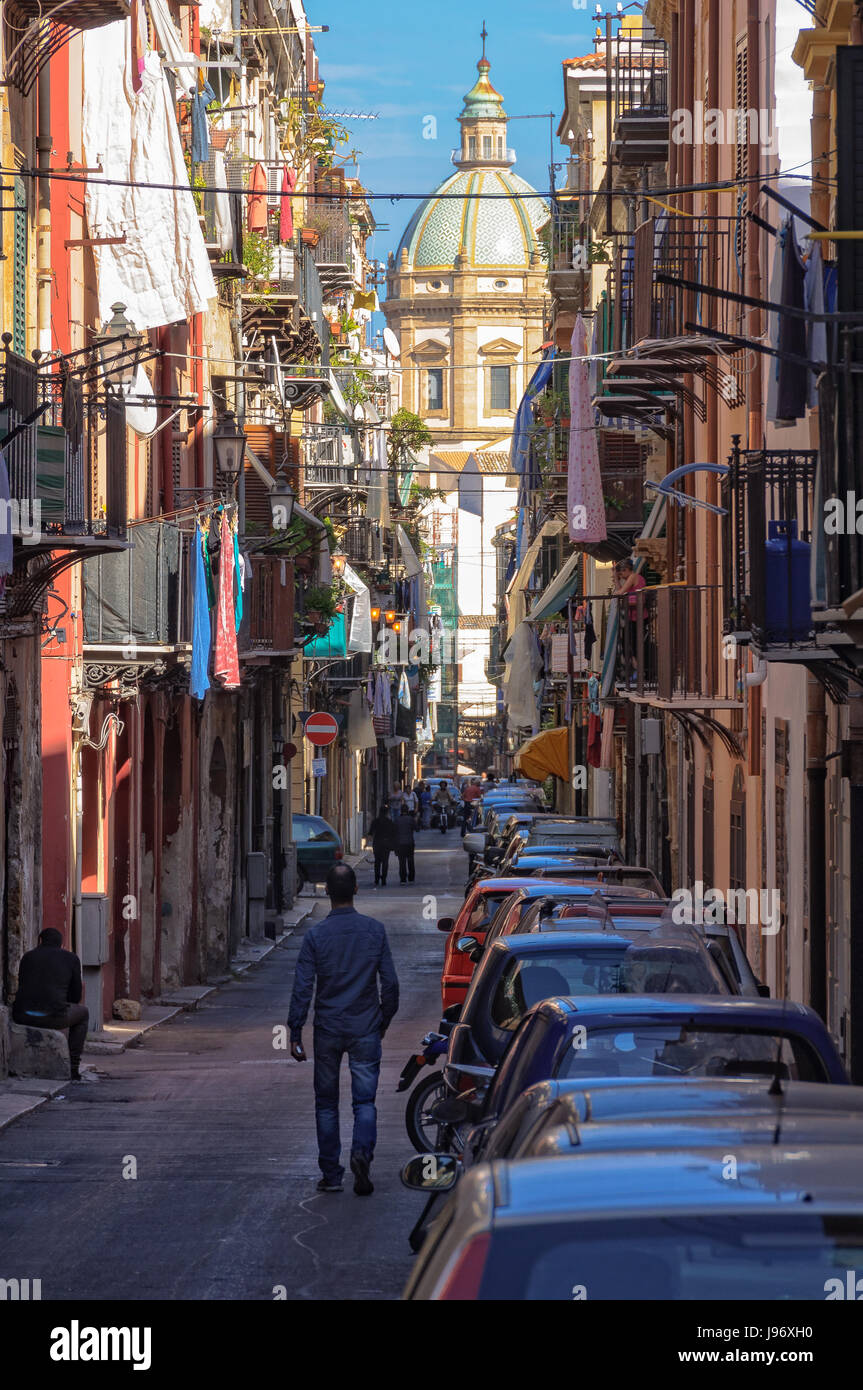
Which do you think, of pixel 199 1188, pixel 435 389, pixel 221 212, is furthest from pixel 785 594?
pixel 435 389

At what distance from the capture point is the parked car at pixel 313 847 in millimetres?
44781

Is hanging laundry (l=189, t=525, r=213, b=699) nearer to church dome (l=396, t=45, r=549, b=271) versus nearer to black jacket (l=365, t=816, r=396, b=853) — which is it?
black jacket (l=365, t=816, r=396, b=853)

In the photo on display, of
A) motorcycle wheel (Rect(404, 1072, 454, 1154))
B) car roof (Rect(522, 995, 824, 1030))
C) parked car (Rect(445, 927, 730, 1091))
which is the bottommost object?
motorcycle wheel (Rect(404, 1072, 454, 1154))

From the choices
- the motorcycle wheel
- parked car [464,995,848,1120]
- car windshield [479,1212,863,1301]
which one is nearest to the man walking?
the motorcycle wheel

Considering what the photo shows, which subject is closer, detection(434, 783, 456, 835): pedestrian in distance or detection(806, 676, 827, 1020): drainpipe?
detection(806, 676, 827, 1020): drainpipe

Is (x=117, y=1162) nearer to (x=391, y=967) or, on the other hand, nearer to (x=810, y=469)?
(x=391, y=967)

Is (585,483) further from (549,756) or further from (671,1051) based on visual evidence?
(671,1051)

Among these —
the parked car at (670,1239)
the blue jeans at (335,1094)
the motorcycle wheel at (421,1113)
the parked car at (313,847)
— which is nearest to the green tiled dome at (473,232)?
the parked car at (313,847)

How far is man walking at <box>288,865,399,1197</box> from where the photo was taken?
12.5 m

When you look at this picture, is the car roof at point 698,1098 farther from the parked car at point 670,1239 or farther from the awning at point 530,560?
the awning at point 530,560

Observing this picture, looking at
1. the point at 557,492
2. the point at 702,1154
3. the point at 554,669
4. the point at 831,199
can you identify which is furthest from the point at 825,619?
Result: the point at 554,669

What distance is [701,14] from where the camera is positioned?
25250 millimetres

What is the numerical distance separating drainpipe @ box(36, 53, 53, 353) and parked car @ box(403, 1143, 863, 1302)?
54.0 ft

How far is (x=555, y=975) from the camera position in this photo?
10695 mm
